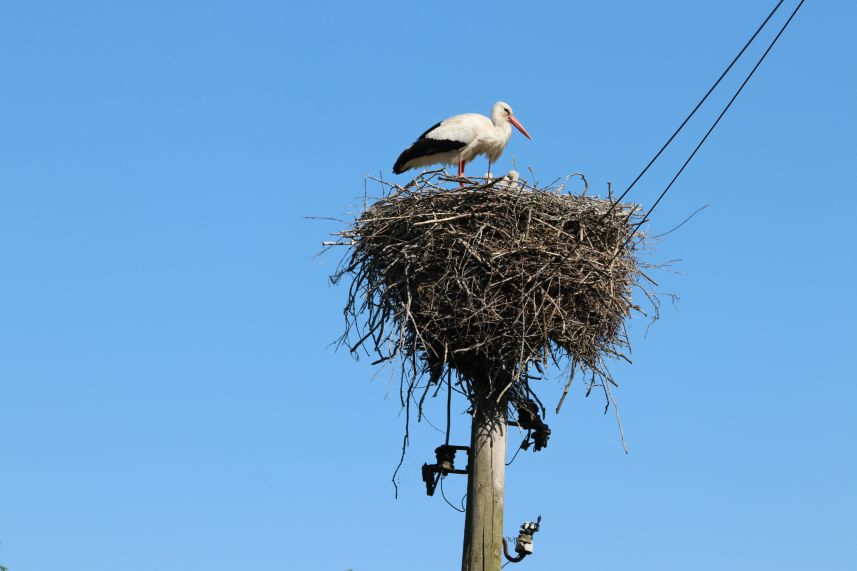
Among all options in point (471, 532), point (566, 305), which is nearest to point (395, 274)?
point (566, 305)

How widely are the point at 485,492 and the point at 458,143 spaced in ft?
15.5

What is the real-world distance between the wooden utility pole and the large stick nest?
0.23 m

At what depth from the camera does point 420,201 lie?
7.75 m

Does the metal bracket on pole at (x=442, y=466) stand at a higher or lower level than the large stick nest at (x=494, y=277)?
lower

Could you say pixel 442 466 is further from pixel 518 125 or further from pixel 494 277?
pixel 518 125

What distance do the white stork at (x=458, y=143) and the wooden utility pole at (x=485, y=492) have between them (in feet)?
14.0

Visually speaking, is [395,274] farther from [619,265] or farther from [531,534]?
[531,534]

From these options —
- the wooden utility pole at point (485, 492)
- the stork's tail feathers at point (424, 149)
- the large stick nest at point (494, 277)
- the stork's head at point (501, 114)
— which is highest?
the stork's head at point (501, 114)

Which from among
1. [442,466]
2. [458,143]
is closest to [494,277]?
[442,466]

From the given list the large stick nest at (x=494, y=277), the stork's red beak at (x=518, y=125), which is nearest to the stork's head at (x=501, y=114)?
the stork's red beak at (x=518, y=125)

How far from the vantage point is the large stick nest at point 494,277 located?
6945 millimetres

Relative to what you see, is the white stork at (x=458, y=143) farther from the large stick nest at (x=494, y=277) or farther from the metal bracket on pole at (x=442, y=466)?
the metal bracket on pole at (x=442, y=466)

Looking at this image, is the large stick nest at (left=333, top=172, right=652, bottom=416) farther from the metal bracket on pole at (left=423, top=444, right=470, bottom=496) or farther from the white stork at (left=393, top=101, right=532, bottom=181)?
the white stork at (left=393, top=101, right=532, bottom=181)

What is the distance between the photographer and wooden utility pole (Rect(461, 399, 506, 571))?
6.21 meters
